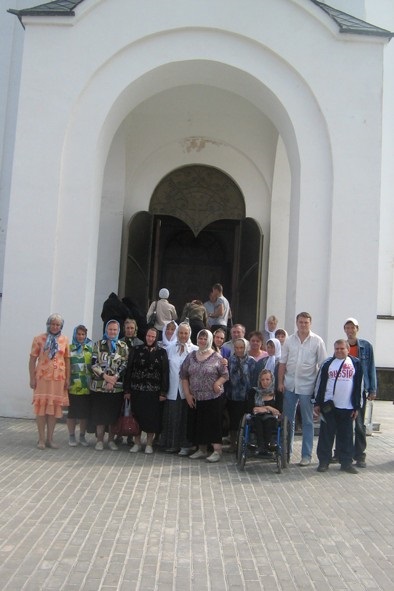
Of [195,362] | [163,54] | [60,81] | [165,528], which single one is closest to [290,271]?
[195,362]

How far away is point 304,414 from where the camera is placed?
8219 millimetres

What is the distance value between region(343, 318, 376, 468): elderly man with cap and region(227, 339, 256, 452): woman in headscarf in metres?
1.40

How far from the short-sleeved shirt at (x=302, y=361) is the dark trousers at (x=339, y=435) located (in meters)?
0.49

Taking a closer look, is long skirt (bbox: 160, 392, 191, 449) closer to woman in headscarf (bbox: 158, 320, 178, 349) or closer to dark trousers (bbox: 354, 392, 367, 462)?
woman in headscarf (bbox: 158, 320, 178, 349)

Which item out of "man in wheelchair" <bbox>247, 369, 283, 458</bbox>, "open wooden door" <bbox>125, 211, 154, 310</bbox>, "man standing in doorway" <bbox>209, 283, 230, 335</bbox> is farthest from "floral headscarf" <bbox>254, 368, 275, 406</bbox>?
"open wooden door" <bbox>125, 211, 154, 310</bbox>

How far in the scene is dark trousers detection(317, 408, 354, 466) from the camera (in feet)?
25.6

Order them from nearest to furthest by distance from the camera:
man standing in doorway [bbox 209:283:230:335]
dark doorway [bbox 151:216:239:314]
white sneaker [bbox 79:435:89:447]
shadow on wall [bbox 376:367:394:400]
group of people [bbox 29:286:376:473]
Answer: group of people [bbox 29:286:376:473] → white sneaker [bbox 79:435:89:447] → man standing in doorway [bbox 209:283:230:335] → shadow on wall [bbox 376:367:394:400] → dark doorway [bbox 151:216:239:314]

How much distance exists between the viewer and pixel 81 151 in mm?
10648

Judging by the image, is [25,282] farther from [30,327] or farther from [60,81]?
[60,81]

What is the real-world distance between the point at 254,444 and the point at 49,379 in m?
2.71

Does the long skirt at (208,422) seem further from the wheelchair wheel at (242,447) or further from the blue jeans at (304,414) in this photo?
the blue jeans at (304,414)

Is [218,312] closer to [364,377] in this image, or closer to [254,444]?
[364,377]

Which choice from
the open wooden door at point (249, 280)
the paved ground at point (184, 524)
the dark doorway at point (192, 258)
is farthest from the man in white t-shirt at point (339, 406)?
the dark doorway at point (192, 258)

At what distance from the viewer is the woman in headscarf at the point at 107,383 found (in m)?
8.29
